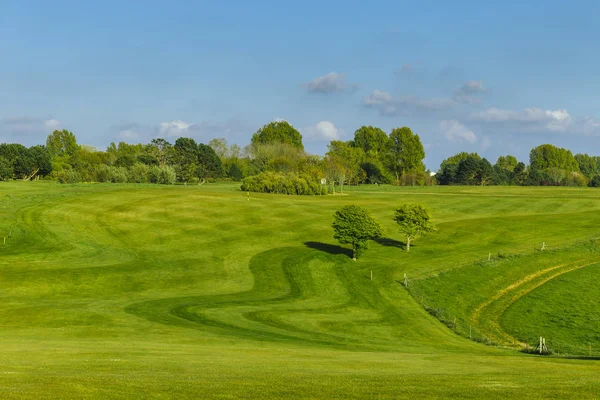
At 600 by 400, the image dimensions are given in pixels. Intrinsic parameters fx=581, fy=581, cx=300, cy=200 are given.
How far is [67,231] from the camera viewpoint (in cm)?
8138

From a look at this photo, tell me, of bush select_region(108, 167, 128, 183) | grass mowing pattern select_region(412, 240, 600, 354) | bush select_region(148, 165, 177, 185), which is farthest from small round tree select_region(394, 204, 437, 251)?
bush select_region(108, 167, 128, 183)

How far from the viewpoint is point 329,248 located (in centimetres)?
7825

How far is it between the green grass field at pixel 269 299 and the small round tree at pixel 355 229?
219cm

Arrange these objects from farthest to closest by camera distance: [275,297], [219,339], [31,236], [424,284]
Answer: [31,236], [424,284], [275,297], [219,339]

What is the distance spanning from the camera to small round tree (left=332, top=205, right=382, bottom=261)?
72438 millimetres

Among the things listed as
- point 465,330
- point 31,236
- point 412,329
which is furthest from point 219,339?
point 31,236

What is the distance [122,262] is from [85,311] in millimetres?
23764

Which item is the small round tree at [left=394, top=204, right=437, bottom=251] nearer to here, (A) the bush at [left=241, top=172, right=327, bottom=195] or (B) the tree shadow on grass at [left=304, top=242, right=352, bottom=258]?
(B) the tree shadow on grass at [left=304, top=242, right=352, bottom=258]

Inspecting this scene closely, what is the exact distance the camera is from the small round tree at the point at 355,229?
72438mm

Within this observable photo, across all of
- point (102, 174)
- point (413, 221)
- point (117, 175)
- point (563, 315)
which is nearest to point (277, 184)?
point (117, 175)

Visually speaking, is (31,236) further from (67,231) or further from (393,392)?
(393,392)

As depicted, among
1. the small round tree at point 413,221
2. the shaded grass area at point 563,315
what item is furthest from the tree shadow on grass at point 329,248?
the shaded grass area at point 563,315

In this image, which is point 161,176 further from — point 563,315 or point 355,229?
point 563,315

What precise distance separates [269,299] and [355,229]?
2036cm
